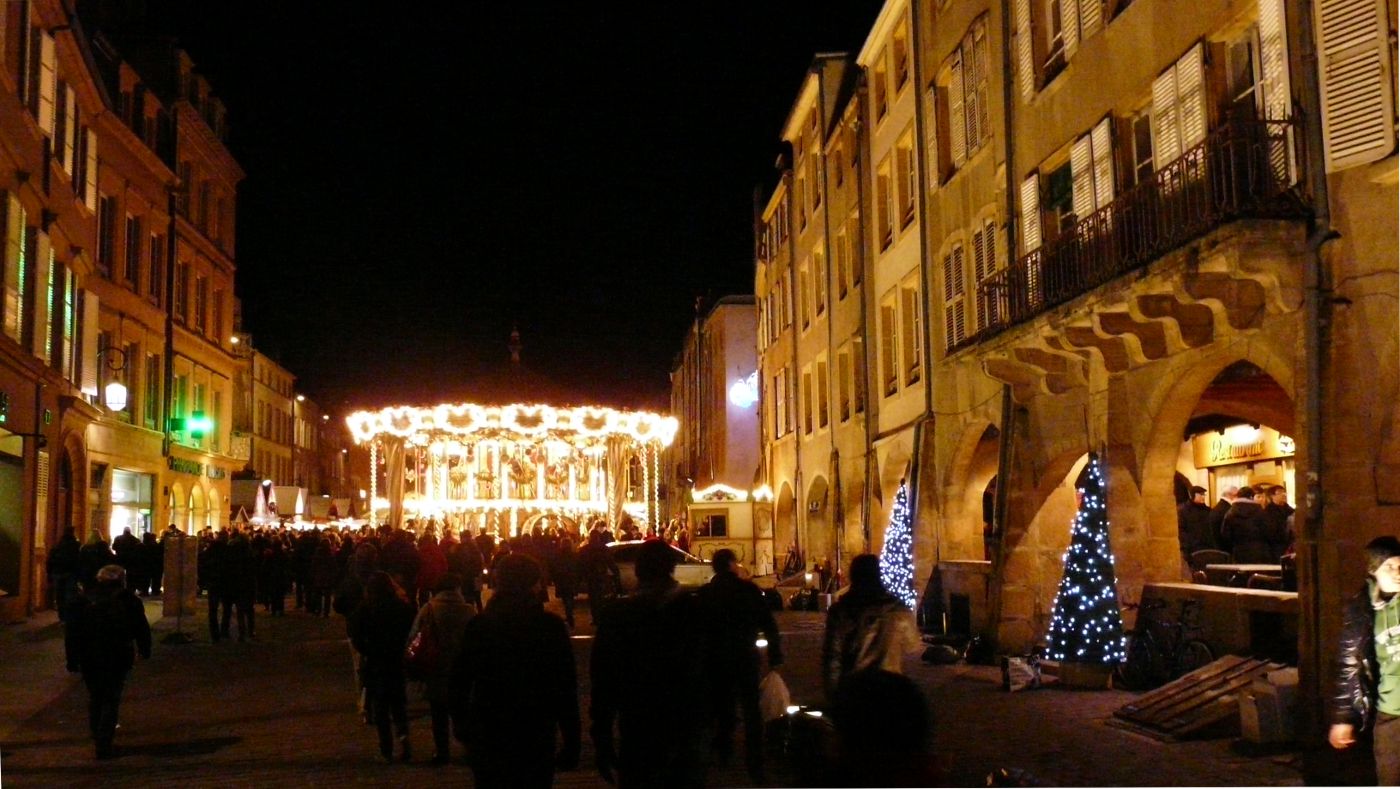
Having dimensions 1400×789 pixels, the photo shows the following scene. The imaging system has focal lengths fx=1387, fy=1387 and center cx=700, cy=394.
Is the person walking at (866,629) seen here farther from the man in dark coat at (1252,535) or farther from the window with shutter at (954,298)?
the window with shutter at (954,298)

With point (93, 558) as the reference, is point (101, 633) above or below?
below

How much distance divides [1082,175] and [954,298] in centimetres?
560

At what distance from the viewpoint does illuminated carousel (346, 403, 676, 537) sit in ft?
111

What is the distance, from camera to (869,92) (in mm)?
27703

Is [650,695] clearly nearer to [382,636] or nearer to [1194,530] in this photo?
[382,636]

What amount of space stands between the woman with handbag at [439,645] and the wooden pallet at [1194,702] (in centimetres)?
580

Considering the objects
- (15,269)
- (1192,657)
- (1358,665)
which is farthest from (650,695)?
(15,269)

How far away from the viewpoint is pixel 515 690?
6336mm

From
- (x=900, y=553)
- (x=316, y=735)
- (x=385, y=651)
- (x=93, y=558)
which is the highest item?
(x=93, y=558)

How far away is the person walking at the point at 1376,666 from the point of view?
293 inches

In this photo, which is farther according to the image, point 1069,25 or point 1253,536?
point 1069,25

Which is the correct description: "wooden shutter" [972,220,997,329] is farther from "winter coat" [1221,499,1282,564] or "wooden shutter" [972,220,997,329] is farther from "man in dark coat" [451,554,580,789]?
"man in dark coat" [451,554,580,789]

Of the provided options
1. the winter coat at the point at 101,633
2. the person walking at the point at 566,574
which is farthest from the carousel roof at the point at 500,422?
the winter coat at the point at 101,633

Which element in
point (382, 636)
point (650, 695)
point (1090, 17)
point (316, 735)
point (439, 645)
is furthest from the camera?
point (1090, 17)
